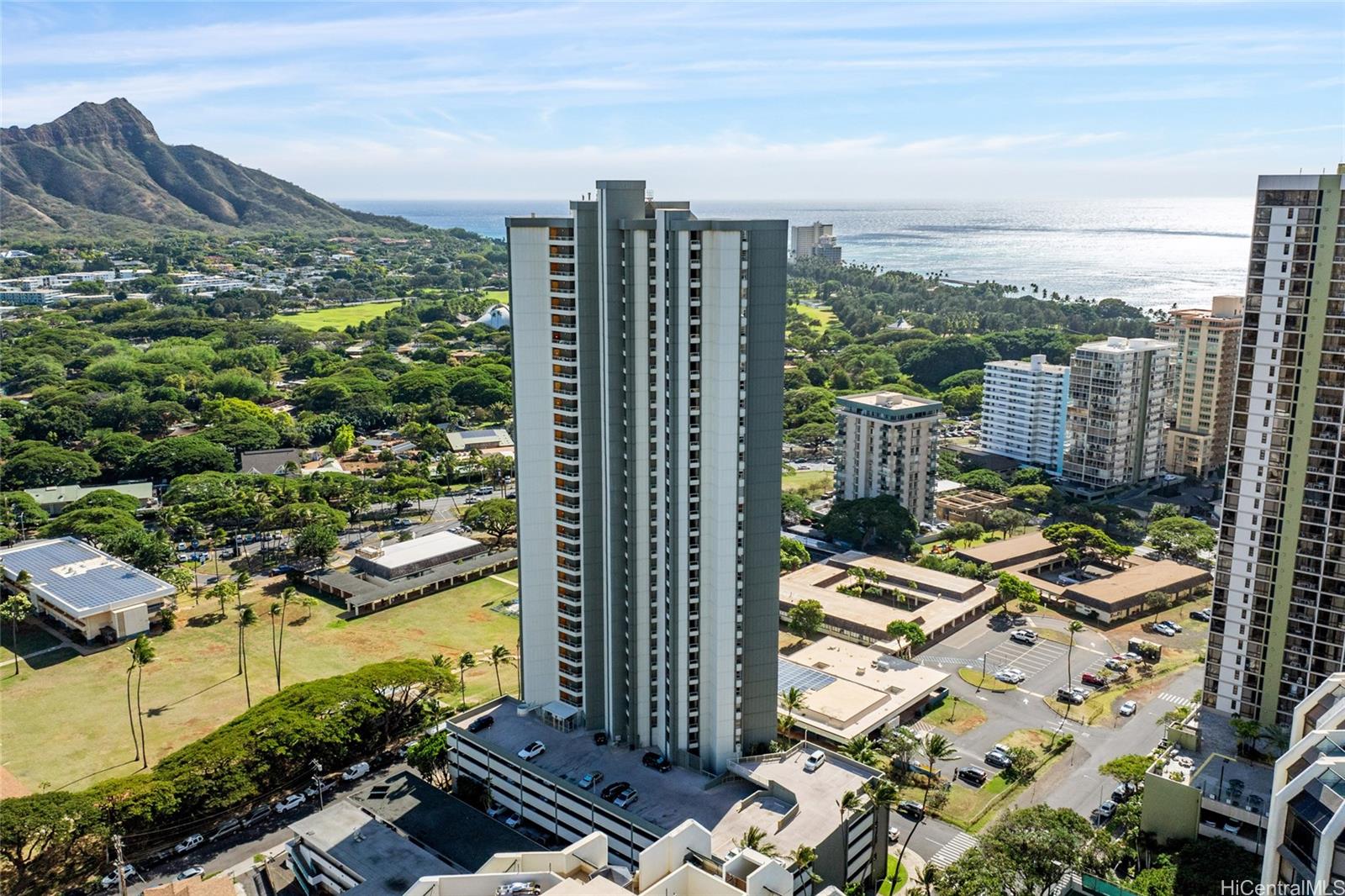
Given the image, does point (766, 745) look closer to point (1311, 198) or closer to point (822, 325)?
point (1311, 198)

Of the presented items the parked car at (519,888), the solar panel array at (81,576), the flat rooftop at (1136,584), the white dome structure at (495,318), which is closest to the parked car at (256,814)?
the solar panel array at (81,576)

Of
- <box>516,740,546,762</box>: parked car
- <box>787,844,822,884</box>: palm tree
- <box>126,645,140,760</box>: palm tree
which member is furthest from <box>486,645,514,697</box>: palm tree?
<box>787,844,822,884</box>: palm tree

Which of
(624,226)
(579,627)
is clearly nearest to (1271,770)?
(579,627)

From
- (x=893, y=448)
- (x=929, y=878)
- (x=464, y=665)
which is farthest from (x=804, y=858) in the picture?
(x=893, y=448)

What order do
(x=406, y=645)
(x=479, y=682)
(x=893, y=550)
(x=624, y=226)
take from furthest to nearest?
(x=893, y=550)
(x=406, y=645)
(x=479, y=682)
(x=624, y=226)

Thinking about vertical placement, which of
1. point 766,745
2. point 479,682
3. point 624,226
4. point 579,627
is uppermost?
point 624,226

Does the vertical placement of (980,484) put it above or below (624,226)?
below

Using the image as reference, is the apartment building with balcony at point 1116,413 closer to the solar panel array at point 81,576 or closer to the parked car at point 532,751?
the parked car at point 532,751

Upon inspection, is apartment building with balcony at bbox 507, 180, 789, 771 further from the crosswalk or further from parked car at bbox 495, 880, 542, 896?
parked car at bbox 495, 880, 542, 896

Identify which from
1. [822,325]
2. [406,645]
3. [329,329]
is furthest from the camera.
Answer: [822,325]
